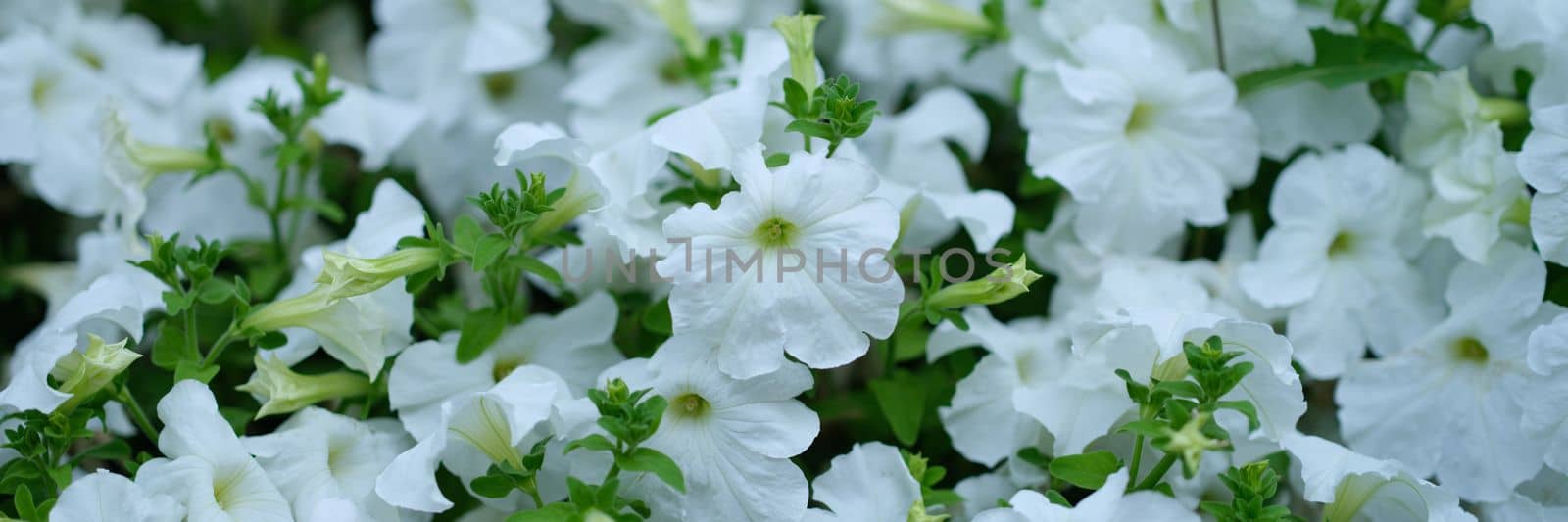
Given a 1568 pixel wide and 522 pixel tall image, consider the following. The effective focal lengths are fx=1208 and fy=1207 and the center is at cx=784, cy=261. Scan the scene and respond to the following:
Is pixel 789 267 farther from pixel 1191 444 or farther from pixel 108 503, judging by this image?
pixel 108 503

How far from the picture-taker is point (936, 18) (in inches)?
55.2

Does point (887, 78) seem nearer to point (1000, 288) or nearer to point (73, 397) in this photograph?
point (1000, 288)

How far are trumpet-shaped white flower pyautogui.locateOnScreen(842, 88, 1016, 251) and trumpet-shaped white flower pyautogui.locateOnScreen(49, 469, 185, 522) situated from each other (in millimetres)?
648

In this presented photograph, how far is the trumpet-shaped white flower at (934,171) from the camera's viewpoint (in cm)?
116

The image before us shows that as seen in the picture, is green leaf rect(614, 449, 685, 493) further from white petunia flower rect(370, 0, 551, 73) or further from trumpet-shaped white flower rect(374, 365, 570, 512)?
white petunia flower rect(370, 0, 551, 73)

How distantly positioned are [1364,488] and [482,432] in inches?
29.1

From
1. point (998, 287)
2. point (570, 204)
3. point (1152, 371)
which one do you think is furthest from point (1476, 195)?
point (570, 204)

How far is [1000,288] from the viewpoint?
3.29ft

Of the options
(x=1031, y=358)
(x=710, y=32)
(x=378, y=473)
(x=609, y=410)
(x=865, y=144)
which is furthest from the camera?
(x=710, y=32)

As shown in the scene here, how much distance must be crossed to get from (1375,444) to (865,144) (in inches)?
23.9

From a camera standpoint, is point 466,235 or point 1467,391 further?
point 1467,391

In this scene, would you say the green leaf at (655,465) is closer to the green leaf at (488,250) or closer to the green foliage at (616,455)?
the green foliage at (616,455)

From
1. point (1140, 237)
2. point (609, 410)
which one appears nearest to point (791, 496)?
point (609, 410)

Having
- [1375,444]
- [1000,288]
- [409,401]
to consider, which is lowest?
[1375,444]
